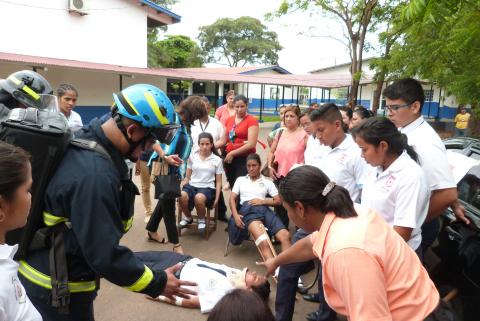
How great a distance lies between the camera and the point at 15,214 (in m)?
1.33

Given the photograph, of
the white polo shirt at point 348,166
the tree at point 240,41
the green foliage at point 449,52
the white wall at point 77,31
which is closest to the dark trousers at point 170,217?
the white polo shirt at point 348,166

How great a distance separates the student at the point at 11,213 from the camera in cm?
126

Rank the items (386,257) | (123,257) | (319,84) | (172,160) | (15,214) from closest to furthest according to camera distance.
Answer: (15,214) < (386,257) < (123,257) < (172,160) < (319,84)

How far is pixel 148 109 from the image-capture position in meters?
1.89

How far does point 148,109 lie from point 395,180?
153 centimetres

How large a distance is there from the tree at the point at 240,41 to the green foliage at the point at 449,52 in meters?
40.9

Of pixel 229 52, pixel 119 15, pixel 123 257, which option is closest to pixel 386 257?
pixel 123 257

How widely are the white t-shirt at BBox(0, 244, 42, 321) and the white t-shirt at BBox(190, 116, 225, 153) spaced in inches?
158

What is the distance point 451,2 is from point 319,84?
23.8m

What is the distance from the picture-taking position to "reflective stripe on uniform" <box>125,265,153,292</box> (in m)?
1.79

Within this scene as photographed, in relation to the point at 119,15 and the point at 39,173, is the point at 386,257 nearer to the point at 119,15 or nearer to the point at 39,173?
the point at 39,173

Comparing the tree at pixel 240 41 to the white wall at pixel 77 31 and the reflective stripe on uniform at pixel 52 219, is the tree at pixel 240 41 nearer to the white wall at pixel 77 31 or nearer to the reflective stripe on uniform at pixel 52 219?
the white wall at pixel 77 31

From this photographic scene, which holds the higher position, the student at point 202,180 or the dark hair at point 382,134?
the dark hair at point 382,134

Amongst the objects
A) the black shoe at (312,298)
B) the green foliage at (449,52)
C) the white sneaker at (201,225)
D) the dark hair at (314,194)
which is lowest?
the black shoe at (312,298)
